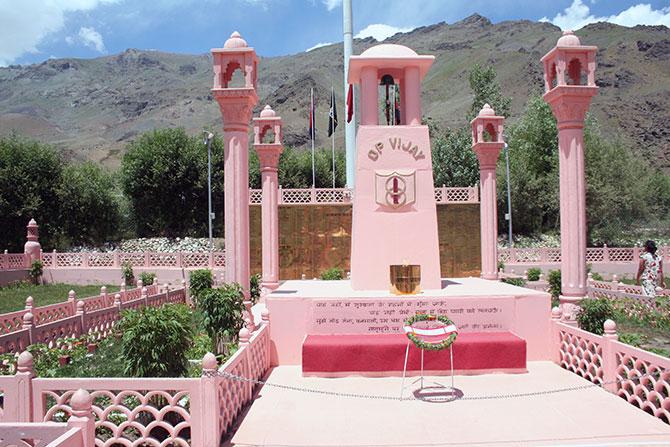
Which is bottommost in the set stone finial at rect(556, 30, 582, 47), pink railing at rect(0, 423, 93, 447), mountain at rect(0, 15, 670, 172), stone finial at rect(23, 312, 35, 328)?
stone finial at rect(23, 312, 35, 328)

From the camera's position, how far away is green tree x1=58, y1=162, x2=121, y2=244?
111ft

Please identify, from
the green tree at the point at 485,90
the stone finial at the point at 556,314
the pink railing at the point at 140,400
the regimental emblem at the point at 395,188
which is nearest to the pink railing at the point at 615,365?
the stone finial at the point at 556,314

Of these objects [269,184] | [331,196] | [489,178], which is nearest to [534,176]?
[331,196]

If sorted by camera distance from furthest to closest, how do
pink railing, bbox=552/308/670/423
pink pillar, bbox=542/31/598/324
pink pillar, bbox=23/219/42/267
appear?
pink pillar, bbox=23/219/42/267 < pink pillar, bbox=542/31/598/324 < pink railing, bbox=552/308/670/423

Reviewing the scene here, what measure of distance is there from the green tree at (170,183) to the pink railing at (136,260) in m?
12.3

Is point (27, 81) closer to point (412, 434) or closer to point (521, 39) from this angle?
point (521, 39)

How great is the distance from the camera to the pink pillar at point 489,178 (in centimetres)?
1482

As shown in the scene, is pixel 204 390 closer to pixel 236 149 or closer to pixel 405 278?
pixel 405 278

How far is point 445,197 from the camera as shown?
22531 mm

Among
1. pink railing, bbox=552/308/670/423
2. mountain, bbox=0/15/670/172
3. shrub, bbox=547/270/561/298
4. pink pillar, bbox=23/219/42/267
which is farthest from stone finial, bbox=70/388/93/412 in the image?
mountain, bbox=0/15/670/172

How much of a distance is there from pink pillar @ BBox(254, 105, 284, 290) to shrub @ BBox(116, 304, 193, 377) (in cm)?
879

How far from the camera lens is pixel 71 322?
10.7m

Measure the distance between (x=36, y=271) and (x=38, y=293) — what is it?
13.1 feet

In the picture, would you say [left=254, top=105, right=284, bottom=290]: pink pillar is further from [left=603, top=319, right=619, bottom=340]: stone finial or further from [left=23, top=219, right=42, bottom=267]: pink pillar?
[left=23, top=219, right=42, bottom=267]: pink pillar
